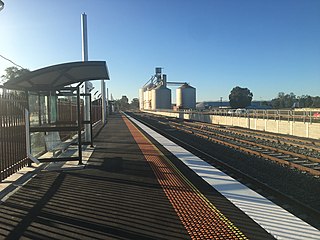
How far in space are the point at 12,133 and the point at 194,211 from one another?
541 cm

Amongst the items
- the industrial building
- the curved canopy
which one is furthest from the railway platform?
the industrial building

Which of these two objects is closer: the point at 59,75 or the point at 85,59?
the point at 59,75

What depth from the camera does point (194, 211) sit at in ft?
17.6

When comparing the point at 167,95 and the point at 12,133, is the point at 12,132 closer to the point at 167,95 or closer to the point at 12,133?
the point at 12,133

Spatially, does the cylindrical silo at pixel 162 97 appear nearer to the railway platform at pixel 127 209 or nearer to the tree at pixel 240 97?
the tree at pixel 240 97

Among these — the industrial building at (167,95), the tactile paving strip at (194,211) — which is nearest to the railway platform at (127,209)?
the tactile paving strip at (194,211)

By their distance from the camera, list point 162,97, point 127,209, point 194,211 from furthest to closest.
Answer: point 162,97
point 127,209
point 194,211

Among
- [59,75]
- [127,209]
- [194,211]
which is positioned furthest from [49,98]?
[194,211]

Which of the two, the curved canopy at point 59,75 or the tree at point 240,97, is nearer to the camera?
the curved canopy at point 59,75

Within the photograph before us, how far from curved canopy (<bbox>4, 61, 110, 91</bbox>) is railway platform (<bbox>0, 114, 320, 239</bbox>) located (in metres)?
2.61

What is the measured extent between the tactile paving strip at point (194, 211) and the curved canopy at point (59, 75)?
3.91 metres

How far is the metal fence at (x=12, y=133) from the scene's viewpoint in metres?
7.42

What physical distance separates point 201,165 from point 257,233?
537cm

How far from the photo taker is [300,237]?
4430 mm
